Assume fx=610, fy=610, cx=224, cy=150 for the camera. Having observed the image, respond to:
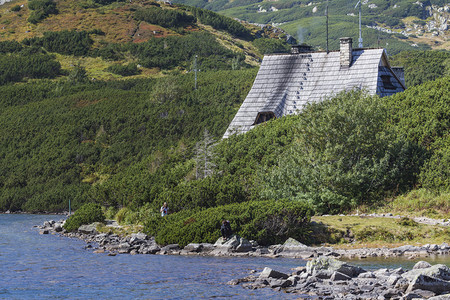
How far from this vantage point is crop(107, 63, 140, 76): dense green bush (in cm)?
11831

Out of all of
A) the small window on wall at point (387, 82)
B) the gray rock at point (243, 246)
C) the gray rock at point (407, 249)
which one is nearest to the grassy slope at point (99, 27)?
the small window on wall at point (387, 82)

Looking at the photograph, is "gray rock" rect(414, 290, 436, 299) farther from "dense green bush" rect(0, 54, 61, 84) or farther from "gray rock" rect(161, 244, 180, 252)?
"dense green bush" rect(0, 54, 61, 84)

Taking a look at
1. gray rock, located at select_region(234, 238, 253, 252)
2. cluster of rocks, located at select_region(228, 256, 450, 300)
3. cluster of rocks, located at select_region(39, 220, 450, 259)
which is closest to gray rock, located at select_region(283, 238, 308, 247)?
cluster of rocks, located at select_region(39, 220, 450, 259)

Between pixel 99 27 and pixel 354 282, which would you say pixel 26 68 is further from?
pixel 354 282

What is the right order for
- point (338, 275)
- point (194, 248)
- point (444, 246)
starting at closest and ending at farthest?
point (338, 275), point (444, 246), point (194, 248)

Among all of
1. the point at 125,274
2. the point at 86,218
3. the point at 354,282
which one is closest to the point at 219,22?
the point at 86,218

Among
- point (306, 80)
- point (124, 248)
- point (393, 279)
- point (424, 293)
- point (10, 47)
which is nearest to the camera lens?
point (424, 293)

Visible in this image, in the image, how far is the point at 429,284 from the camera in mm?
17703

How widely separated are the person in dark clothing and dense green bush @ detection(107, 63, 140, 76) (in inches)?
3660

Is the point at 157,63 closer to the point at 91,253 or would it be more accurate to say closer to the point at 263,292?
the point at 91,253

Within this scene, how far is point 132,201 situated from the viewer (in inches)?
1719

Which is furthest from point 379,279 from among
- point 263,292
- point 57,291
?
point 57,291

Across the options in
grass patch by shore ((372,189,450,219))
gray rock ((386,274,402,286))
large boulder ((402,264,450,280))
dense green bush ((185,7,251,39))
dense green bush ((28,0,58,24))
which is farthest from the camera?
dense green bush ((185,7,251,39))

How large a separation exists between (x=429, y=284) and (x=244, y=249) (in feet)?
37.7
